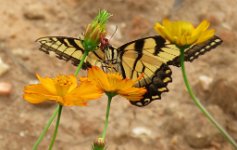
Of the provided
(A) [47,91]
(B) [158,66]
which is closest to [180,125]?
(B) [158,66]

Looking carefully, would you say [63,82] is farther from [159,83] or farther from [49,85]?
[159,83]

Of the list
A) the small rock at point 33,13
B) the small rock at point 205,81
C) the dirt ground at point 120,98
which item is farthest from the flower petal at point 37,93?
the small rock at point 33,13

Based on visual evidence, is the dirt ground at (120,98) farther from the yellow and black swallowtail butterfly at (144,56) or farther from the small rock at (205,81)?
the yellow and black swallowtail butterfly at (144,56)

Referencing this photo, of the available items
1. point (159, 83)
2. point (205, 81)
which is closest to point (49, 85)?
point (159, 83)

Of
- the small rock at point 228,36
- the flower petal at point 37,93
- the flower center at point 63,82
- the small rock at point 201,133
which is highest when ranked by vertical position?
the small rock at point 228,36

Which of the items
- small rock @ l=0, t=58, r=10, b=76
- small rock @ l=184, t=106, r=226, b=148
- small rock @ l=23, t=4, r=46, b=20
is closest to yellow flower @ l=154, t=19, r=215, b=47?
small rock @ l=184, t=106, r=226, b=148

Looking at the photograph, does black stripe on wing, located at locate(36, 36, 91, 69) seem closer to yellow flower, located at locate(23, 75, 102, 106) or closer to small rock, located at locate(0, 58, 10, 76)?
yellow flower, located at locate(23, 75, 102, 106)
